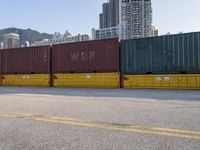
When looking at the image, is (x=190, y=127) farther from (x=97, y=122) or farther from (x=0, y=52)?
(x=0, y=52)

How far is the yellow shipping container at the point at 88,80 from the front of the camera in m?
17.5

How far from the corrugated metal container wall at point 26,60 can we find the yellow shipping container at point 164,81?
24.7ft

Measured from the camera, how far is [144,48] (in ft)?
54.2

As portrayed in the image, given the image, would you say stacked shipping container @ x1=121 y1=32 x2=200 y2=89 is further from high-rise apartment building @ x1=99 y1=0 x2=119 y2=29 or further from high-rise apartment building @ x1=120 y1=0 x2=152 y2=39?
high-rise apartment building @ x1=99 y1=0 x2=119 y2=29

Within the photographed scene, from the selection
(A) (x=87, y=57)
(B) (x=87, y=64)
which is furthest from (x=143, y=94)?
(A) (x=87, y=57)

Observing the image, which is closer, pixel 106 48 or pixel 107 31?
A: pixel 106 48

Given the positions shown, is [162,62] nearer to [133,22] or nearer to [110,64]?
[110,64]

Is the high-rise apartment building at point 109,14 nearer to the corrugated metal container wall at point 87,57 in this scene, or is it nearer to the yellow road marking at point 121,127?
the corrugated metal container wall at point 87,57

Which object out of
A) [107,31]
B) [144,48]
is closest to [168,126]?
[144,48]

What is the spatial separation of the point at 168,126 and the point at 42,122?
9.10 ft

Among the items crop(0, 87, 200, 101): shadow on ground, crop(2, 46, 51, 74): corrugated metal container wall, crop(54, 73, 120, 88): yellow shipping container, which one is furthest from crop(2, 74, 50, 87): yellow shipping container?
crop(0, 87, 200, 101): shadow on ground

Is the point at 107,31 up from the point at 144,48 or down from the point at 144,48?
up

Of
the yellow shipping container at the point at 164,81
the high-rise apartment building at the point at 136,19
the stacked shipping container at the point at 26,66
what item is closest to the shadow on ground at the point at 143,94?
the yellow shipping container at the point at 164,81

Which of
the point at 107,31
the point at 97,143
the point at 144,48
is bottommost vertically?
the point at 97,143
